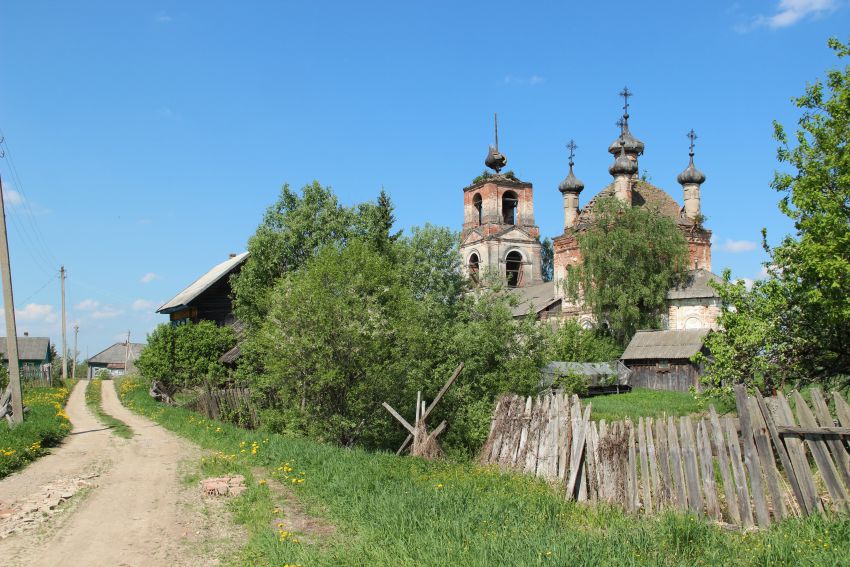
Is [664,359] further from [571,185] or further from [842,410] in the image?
[842,410]

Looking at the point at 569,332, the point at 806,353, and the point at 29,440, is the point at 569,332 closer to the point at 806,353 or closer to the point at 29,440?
the point at 806,353

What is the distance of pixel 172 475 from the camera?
11914 mm

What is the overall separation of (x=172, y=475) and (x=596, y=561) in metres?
8.25

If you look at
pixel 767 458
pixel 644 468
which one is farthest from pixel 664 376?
pixel 767 458

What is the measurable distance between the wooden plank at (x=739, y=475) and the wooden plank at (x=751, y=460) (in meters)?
0.07

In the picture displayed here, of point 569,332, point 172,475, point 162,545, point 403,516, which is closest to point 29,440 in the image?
point 172,475

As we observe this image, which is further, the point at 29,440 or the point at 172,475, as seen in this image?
the point at 29,440

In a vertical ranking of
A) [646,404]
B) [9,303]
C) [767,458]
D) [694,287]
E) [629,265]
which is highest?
[629,265]

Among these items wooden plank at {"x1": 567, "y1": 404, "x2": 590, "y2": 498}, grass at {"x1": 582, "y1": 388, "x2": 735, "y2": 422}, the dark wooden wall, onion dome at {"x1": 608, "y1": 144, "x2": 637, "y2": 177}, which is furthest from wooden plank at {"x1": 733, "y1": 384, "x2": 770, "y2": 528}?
onion dome at {"x1": 608, "y1": 144, "x2": 637, "y2": 177}

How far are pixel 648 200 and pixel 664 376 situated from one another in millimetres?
14481

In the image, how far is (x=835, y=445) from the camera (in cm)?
736

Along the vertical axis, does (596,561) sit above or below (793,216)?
below

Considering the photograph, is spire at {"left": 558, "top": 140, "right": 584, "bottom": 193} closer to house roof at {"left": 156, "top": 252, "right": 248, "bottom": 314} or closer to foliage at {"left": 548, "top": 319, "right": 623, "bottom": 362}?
foliage at {"left": 548, "top": 319, "right": 623, "bottom": 362}

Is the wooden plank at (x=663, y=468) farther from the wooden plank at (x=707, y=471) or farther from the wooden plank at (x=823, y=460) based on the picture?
the wooden plank at (x=823, y=460)
